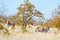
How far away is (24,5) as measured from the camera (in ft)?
59.8

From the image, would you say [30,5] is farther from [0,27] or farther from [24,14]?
[0,27]

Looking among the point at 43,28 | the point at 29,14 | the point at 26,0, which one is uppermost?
the point at 26,0

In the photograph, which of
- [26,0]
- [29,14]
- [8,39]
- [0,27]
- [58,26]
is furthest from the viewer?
[58,26]

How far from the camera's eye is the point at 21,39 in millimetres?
10656

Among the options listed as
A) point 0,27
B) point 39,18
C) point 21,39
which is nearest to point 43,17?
point 39,18

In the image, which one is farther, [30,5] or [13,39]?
[30,5]

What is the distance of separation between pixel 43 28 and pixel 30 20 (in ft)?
8.41

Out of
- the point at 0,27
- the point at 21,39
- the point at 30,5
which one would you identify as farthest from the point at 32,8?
the point at 0,27

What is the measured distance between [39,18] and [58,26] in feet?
6.86

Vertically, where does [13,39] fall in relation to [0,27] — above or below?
below

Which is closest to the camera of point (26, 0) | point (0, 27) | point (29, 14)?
point (0, 27)

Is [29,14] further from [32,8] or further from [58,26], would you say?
[58,26]

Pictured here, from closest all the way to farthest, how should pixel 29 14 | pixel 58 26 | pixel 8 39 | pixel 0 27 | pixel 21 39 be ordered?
→ pixel 0 27, pixel 8 39, pixel 21 39, pixel 29 14, pixel 58 26

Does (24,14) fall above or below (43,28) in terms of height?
above
